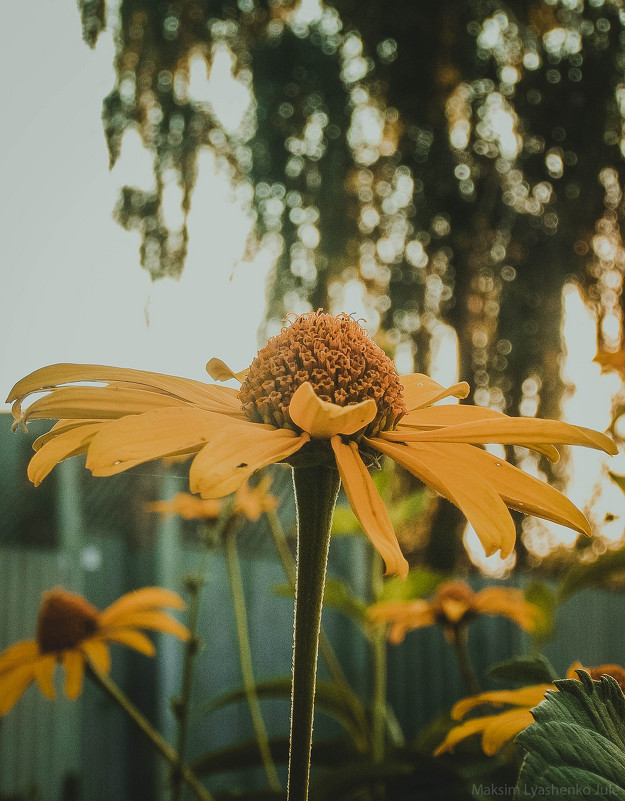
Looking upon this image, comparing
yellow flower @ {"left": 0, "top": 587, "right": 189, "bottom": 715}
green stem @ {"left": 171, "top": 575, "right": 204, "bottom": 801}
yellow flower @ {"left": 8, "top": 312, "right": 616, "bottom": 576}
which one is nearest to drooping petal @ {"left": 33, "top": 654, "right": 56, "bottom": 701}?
yellow flower @ {"left": 0, "top": 587, "right": 189, "bottom": 715}

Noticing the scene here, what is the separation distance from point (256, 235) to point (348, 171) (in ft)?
0.91

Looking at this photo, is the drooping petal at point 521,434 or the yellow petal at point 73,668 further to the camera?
the yellow petal at point 73,668

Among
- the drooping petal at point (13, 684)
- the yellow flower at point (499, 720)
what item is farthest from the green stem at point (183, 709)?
the yellow flower at point (499, 720)

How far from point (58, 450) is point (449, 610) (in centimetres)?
64

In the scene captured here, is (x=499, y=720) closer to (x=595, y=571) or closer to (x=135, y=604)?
(x=595, y=571)

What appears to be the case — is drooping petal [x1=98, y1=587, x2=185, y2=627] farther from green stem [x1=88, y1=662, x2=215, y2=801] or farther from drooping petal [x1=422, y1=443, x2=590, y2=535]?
drooping petal [x1=422, y1=443, x2=590, y2=535]

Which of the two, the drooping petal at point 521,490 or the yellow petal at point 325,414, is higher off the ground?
the yellow petal at point 325,414

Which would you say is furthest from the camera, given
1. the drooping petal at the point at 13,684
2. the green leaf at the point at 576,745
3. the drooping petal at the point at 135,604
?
the drooping petal at the point at 135,604

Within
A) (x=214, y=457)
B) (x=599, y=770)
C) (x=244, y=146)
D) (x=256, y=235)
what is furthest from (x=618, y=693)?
(x=244, y=146)

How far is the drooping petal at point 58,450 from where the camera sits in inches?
10.3

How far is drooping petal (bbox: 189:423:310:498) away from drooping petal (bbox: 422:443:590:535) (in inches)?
2.5

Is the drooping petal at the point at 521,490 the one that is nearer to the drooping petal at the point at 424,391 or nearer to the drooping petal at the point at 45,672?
the drooping petal at the point at 424,391

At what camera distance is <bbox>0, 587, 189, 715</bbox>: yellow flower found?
58cm

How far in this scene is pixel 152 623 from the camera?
2.08 feet
